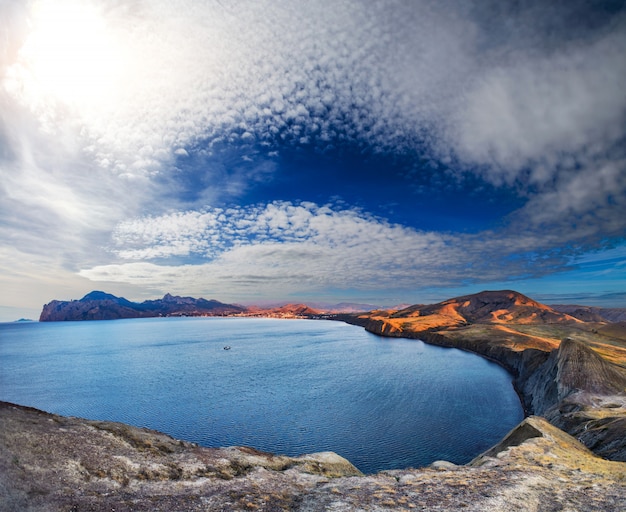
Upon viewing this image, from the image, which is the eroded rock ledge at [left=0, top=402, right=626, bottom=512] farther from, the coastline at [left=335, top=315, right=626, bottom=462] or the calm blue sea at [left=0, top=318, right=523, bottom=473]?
the calm blue sea at [left=0, top=318, right=523, bottom=473]

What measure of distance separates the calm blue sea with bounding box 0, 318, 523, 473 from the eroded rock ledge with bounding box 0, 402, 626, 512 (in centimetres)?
2143

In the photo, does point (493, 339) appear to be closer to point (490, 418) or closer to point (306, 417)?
point (490, 418)

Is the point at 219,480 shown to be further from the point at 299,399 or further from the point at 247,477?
the point at 299,399

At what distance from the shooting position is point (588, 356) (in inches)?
2325

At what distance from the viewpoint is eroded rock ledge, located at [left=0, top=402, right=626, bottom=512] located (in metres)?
16.1

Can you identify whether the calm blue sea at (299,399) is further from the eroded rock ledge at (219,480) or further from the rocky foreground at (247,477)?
the eroded rock ledge at (219,480)

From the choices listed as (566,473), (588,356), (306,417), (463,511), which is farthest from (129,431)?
(588,356)

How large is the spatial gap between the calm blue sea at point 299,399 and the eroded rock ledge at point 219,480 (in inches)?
844

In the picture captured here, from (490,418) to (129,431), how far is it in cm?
6557

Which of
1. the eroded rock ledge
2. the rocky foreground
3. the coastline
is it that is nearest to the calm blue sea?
the coastline

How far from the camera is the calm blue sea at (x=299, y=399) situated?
48750 millimetres

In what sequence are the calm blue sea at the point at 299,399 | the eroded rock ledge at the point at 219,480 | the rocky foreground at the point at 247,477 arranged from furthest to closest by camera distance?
the calm blue sea at the point at 299,399
the rocky foreground at the point at 247,477
the eroded rock ledge at the point at 219,480

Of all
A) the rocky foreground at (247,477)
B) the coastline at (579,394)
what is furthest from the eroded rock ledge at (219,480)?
the coastline at (579,394)


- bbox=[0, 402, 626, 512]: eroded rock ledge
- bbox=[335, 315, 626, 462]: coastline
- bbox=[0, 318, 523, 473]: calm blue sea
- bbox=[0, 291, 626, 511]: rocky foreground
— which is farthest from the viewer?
bbox=[0, 318, 523, 473]: calm blue sea
